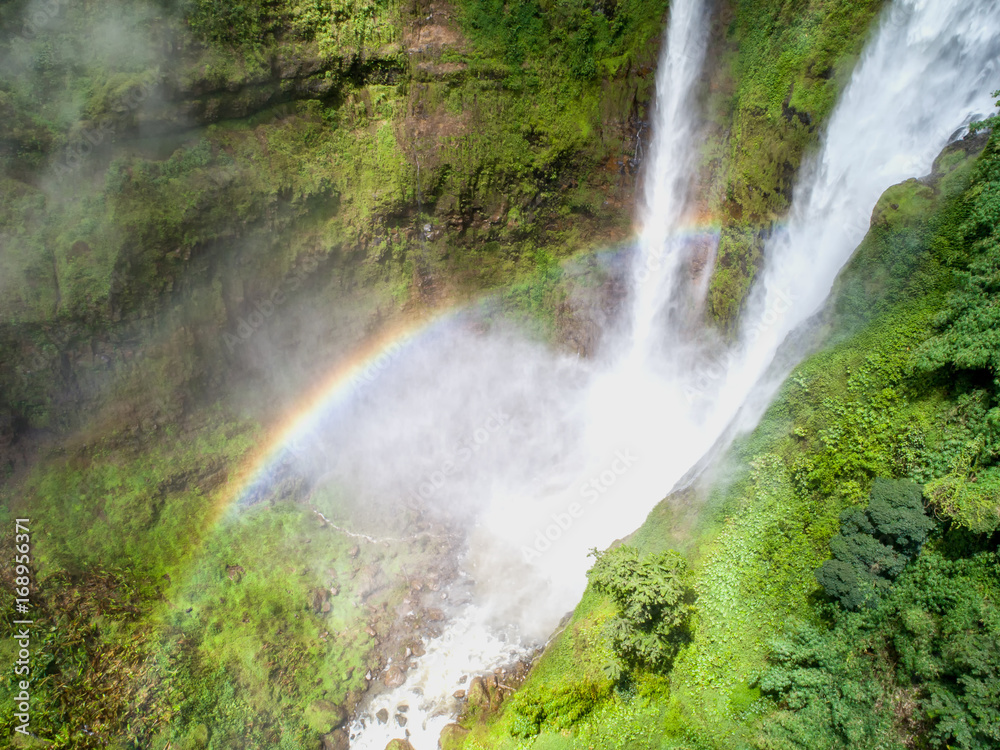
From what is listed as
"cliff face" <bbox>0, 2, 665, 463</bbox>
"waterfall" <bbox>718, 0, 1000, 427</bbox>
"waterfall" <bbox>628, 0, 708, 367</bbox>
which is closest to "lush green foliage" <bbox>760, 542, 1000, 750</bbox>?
"waterfall" <bbox>718, 0, 1000, 427</bbox>

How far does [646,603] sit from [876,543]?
134 inches

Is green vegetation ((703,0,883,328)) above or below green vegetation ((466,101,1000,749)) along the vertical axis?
above

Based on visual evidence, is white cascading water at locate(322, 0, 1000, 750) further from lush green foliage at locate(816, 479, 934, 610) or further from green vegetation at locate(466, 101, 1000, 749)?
lush green foliage at locate(816, 479, 934, 610)

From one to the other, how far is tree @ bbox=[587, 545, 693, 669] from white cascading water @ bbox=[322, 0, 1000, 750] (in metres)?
3.45

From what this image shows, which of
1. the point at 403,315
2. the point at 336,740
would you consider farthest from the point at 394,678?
the point at 403,315

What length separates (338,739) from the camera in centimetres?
1330

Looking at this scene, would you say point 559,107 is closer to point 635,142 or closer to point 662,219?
point 635,142

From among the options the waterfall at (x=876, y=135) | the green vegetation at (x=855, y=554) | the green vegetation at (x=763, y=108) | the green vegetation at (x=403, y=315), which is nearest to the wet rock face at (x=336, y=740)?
the green vegetation at (x=403, y=315)

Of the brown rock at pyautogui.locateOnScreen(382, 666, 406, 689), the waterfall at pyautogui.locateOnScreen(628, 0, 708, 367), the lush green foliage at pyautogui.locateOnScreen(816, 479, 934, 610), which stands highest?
the waterfall at pyautogui.locateOnScreen(628, 0, 708, 367)

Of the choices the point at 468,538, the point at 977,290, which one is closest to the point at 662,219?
the point at 977,290

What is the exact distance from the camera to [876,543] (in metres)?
7.81

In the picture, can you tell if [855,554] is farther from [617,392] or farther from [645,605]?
[617,392]

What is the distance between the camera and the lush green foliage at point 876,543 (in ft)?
24.9

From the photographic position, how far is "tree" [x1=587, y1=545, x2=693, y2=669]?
905 centimetres
